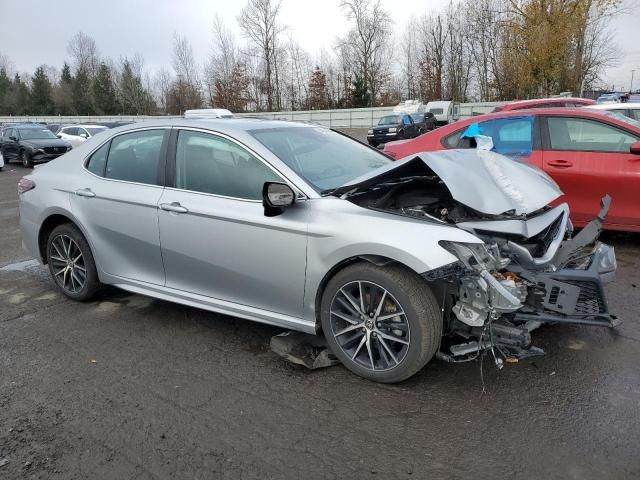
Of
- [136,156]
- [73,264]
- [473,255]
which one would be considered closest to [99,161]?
[136,156]

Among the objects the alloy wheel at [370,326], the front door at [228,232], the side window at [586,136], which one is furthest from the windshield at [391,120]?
the alloy wheel at [370,326]

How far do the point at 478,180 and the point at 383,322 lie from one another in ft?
3.70

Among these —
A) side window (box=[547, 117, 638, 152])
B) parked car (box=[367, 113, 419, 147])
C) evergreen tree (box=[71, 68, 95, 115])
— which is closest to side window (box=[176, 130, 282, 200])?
side window (box=[547, 117, 638, 152])

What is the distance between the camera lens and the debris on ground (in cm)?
343

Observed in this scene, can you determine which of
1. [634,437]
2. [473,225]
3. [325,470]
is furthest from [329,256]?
[634,437]

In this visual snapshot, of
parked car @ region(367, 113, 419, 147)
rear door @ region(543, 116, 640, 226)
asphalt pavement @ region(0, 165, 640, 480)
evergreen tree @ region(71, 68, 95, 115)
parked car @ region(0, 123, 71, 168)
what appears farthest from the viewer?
evergreen tree @ region(71, 68, 95, 115)

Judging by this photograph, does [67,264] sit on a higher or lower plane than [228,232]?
lower

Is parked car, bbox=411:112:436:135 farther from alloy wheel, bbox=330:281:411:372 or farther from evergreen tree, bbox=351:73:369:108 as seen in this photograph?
evergreen tree, bbox=351:73:369:108

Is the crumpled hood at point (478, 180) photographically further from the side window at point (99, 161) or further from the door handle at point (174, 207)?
the side window at point (99, 161)

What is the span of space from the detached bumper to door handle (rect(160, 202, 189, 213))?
2413 mm

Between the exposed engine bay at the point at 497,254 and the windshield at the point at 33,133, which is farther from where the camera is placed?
the windshield at the point at 33,133

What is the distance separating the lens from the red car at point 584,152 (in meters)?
5.36

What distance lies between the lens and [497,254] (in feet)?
9.79

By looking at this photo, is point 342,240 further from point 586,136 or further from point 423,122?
point 423,122
